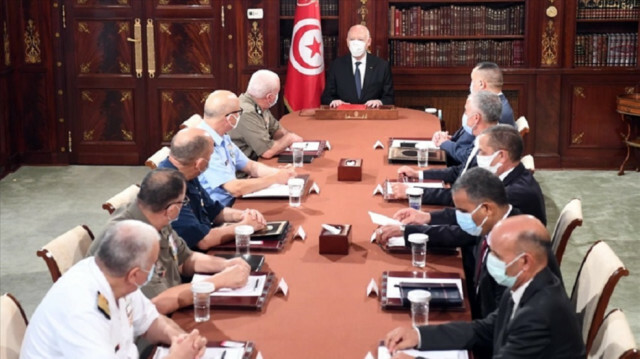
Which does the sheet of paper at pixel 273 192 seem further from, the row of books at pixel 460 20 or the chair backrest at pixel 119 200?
the row of books at pixel 460 20

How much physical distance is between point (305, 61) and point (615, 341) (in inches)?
251

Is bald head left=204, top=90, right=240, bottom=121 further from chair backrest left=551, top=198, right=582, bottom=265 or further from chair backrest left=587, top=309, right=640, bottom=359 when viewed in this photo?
chair backrest left=587, top=309, right=640, bottom=359

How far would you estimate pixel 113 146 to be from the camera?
34.5ft

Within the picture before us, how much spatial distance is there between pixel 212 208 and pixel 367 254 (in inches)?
41.4

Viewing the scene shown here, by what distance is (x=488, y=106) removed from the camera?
6188 mm

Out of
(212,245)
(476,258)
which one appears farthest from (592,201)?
(212,245)

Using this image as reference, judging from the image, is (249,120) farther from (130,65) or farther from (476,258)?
(130,65)

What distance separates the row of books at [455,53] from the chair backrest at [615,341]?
21.2 ft

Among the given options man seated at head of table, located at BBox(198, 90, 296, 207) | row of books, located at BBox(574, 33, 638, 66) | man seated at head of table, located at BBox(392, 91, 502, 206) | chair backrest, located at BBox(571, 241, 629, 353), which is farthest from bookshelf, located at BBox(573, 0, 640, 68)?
chair backrest, located at BBox(571, 241, 629, 353)

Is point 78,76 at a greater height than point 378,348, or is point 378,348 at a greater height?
point 78,76

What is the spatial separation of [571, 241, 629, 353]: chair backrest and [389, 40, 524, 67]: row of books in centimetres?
576

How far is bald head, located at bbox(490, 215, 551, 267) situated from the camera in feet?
11.8

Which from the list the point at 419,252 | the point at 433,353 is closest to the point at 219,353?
the point at 433,353

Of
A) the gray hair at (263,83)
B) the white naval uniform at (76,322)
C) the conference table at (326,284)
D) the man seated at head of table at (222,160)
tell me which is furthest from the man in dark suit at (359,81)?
the white naval uniform at (76,322)
